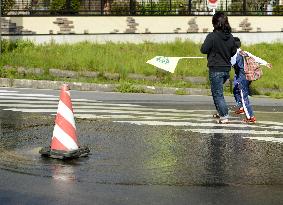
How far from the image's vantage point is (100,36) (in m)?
22.6

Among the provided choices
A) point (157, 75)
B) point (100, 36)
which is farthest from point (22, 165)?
point (100, 36)

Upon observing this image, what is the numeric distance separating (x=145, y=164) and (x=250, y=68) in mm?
4735

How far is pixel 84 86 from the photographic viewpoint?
1716 cm

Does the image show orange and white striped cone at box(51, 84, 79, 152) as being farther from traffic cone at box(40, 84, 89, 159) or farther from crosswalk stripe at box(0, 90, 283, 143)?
crosswalk stripe at box(0, 90, 283, 143)

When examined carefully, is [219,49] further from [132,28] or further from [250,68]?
[132,28]

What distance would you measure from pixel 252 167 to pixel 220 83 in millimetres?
3498

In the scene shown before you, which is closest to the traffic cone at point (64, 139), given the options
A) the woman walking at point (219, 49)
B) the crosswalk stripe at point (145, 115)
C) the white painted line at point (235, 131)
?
the white painted line at point (235, 131)

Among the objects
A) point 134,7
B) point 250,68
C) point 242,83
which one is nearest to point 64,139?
point 242,83

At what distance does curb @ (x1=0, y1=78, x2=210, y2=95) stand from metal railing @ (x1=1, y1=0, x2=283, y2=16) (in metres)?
4.80

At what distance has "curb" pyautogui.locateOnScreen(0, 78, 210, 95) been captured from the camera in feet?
55.2

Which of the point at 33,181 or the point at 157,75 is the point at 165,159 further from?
the point at 157,75

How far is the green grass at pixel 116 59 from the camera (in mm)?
18078

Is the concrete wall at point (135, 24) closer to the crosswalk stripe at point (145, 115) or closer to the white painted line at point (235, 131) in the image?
the crosswalk stripe at point (145, 115)

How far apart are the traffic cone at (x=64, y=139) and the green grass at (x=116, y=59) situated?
27.8 ft
